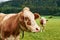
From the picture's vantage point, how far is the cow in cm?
615

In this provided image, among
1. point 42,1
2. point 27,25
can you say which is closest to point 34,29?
point 27,25

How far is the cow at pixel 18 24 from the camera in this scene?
6.15 m

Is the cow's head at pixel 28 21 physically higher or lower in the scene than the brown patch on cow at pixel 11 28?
higher

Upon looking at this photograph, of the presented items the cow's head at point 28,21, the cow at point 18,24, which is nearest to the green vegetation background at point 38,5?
the cow at point 18,24

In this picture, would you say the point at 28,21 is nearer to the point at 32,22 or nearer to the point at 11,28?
the point at 32,22

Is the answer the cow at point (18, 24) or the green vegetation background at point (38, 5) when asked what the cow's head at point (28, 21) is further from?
the green vegetation background at point (38, 5)

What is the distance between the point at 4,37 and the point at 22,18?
3.16ft

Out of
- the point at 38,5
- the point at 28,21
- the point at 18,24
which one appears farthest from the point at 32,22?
the point at 38,5

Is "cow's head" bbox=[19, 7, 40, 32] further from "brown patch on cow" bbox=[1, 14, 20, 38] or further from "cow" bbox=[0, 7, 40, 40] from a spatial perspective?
"brown patch on cow" bbox=[1, 14, 20, 38]

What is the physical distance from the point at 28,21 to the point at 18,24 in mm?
530

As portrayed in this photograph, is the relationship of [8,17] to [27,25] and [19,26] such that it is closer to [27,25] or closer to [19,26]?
[19,26]

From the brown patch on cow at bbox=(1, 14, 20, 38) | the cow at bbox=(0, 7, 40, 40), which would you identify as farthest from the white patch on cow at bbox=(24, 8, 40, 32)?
the brown patch on cow at bbox=(1, 14, 20, 38)

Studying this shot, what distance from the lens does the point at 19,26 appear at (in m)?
6.62

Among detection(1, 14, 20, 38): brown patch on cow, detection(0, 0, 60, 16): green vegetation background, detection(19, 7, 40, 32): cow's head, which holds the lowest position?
detection(0, 0, 60, 16): green vegetation background
